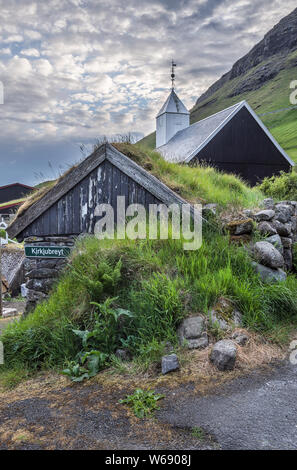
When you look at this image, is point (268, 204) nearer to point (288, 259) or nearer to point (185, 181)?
point (288, 259)

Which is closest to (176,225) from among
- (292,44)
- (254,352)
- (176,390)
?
(254,352)

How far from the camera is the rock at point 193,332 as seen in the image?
4086mm

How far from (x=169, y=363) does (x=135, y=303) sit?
1.05m

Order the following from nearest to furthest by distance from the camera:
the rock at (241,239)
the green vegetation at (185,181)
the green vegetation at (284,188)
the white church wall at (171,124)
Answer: the rock at (241,239) → the green vegetation at (185,181) → the green vegetation at (284,188) → the white church wall at (171,124)

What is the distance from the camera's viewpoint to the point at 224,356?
374 centimetres

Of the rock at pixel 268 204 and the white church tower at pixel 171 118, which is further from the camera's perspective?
the white church tower at pixel 171 118

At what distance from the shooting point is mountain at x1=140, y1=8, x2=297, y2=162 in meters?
79.0

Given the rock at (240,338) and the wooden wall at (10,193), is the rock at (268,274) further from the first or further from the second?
the wooden wall at (10,193)

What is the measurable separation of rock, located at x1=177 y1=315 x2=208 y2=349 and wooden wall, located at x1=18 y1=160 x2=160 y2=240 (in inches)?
118

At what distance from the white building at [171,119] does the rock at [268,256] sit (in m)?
30.7

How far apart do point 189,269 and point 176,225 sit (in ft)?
4.06

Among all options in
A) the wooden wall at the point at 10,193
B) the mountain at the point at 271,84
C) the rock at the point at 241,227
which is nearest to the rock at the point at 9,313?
the rock at the point at 241,227
